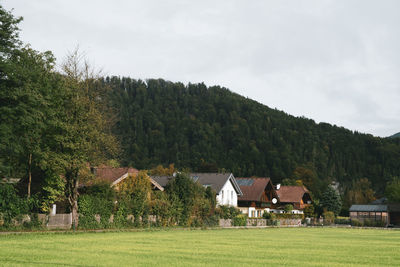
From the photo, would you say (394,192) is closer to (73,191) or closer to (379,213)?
(379,213)

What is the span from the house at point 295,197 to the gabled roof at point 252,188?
1300cm

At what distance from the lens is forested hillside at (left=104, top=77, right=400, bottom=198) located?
506 ft

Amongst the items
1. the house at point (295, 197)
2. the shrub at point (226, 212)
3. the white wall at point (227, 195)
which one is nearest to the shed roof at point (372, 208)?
the house at point (295, 197)

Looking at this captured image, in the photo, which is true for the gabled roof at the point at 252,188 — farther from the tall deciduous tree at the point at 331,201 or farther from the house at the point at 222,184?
the tall deciduous tree at the point at 331,201

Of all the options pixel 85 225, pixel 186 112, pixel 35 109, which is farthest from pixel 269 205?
pixel 186 112

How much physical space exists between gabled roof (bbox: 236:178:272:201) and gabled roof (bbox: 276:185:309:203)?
49.7ft

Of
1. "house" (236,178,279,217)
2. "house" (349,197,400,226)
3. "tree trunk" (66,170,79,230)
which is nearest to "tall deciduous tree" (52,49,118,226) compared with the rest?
"tree trunk" (66,170,79,230)

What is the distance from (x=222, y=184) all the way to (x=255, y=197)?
35.3 ft

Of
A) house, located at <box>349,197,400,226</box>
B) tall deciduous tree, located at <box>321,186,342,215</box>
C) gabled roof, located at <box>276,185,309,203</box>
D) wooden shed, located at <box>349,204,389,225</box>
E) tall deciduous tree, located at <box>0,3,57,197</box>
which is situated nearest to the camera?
tall deciduous tree, located at <box>0,3,57,197</box>

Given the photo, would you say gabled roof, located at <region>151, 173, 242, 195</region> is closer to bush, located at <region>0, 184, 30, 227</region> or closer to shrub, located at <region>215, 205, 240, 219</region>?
shrub, located at <region>215, 205, 240, 219</region>

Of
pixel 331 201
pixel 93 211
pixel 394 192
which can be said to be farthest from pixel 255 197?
pixel 394 192

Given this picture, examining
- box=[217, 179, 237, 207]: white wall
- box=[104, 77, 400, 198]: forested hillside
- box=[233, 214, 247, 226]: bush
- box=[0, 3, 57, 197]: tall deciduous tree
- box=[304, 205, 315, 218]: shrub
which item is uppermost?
box=[104, 77, 400, 198]: forested hillside

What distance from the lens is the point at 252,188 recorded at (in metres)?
88.2

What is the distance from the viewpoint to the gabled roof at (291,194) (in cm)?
10231
